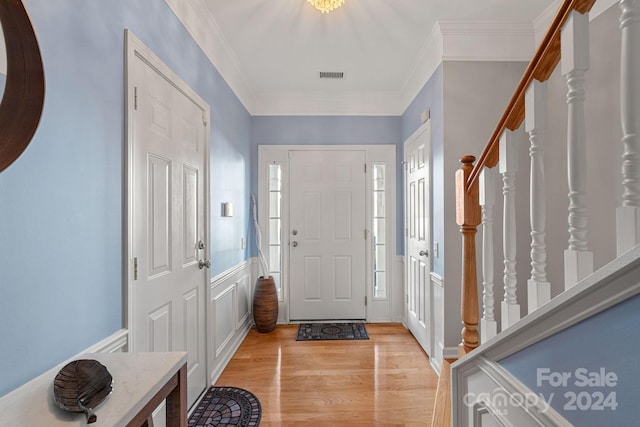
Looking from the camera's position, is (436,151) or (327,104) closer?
Result: (436,151)

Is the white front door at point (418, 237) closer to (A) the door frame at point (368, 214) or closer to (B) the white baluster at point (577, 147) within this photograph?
(A) the door frame at point (368, 214)

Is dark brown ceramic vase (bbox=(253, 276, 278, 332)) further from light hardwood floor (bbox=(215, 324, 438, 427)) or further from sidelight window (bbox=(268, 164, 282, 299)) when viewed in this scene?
sidelight window (bbox=(268, 164, 282, 299))

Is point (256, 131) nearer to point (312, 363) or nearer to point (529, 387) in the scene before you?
point (312, 363)

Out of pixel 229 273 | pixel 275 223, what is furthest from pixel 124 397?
pixel 275 223

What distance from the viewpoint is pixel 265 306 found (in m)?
3.26

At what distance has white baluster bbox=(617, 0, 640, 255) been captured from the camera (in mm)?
617

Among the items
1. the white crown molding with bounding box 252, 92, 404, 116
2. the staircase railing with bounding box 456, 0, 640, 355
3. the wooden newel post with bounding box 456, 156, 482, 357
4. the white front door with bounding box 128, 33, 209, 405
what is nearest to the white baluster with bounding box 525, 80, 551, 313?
the staircase railing with bounding box 456, 0, 640, 355

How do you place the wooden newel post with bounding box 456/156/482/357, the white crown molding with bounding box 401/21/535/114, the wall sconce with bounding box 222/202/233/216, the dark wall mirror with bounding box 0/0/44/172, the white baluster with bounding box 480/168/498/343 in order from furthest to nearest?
the wall sconce with bounding box 222/202/233/216 < the white crown molding with bounding box 401/21/535/114 < the wooden newel post with bounding box 456/156/482/357 < the white baluster with bounding box 480/168/498/343 < the dark wall mirror with bounding box 0/0/44/172

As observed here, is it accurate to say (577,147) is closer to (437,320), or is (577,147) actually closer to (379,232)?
(437,320)

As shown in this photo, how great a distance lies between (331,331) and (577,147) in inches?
117

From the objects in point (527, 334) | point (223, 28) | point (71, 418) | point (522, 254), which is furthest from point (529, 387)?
point (223, 28)

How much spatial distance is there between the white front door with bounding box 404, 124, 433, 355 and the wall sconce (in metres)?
1.73

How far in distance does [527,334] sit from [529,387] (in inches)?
5.5

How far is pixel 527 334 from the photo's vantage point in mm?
846
